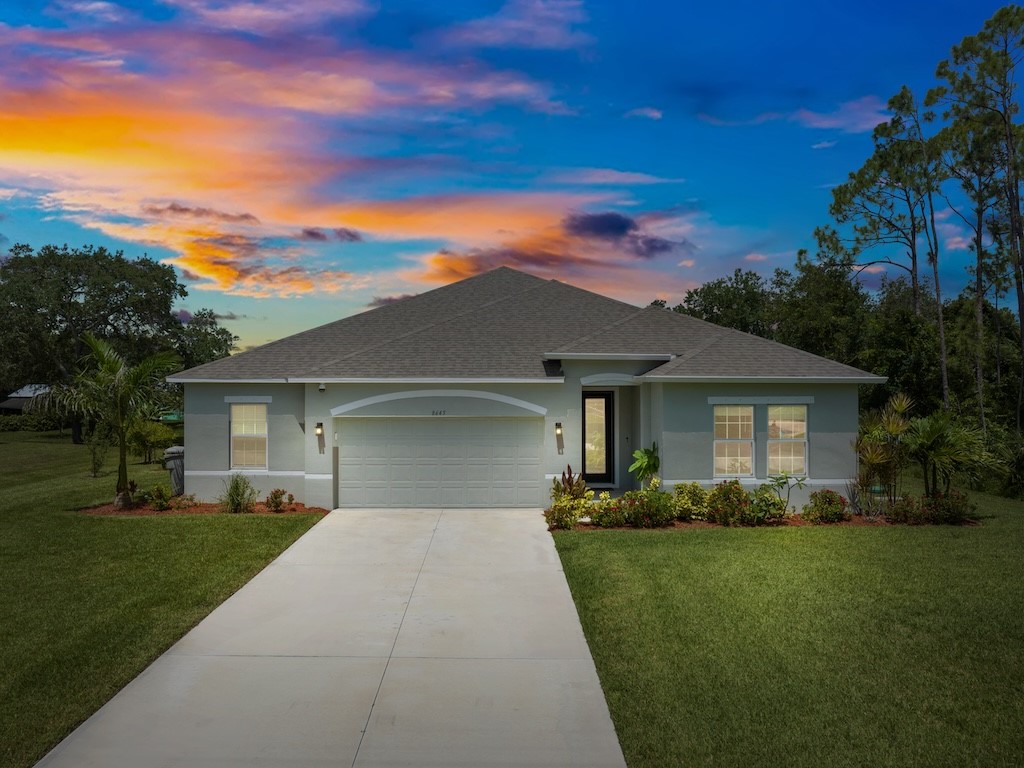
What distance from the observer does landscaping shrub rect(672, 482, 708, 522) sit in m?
15.4

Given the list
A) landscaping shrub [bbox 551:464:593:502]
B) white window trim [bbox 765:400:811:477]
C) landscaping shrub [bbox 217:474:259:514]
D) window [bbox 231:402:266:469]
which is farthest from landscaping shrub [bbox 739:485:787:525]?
window [bbox 231:402:266:469]

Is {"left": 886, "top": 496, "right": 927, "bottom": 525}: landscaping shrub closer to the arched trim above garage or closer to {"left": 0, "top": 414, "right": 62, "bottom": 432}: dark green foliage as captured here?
the arched trim above garage

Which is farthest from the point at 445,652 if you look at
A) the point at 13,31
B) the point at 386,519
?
the point at 13,31

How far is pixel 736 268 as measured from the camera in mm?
50312

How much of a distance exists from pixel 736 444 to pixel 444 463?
6670 millimetres

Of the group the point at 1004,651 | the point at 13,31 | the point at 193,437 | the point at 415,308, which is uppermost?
the point at 13,31

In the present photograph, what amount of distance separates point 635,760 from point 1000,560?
9.65 meters

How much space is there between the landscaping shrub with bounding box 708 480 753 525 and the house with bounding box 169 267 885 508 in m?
0.74

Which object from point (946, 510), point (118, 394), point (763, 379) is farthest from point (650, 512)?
point (118, 394)

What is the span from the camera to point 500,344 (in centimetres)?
1870

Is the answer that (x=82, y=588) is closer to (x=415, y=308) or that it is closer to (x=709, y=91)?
(x=415, y=308)

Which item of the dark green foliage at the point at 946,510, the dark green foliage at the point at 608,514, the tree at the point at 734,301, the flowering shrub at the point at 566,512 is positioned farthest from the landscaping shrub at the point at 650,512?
the tree at the point at 734,301

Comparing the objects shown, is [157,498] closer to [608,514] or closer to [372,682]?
[608,514]

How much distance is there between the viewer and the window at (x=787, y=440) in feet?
54.3
